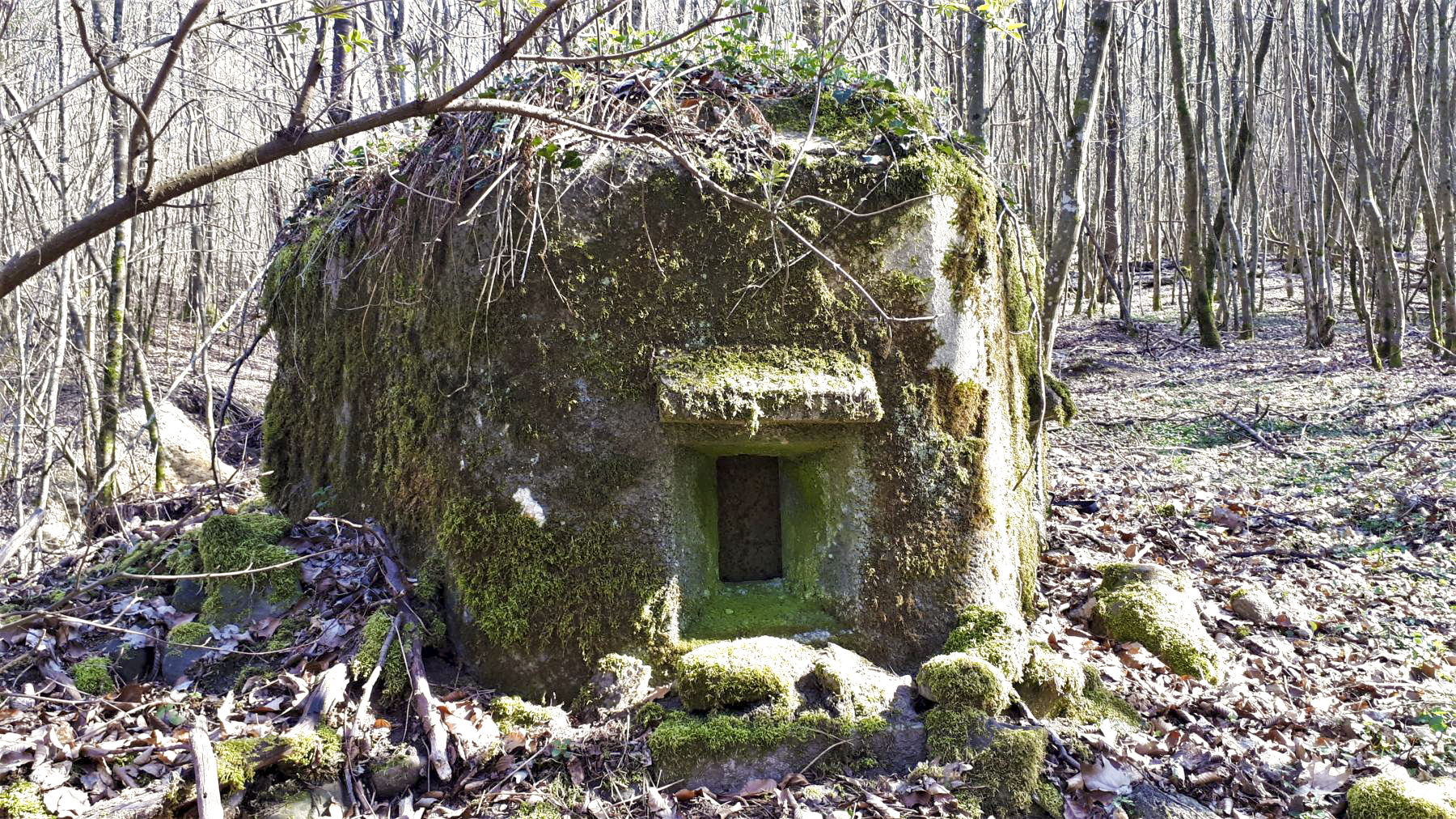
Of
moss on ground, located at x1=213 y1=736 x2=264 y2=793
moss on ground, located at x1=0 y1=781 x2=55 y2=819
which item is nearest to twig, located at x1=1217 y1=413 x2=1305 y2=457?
moss on ground, located at x1=213 y1=736 x2=264 y2=793

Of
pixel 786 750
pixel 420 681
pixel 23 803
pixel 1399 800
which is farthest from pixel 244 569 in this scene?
pixel 1399 800

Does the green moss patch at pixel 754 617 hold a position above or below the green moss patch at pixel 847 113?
below

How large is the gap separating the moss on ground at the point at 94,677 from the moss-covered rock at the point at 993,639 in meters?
3.67

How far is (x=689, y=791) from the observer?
3584 millimetres

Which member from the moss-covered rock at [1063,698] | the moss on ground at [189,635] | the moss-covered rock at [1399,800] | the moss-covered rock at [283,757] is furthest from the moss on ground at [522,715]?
the moss-covered rock at [1399,800]

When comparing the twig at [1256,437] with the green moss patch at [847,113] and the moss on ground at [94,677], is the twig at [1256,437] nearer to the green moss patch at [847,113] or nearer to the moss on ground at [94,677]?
the green moss patch at [847,113]

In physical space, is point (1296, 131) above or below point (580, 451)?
above

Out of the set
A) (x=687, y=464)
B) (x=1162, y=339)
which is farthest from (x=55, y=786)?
(x=1162, y=339)

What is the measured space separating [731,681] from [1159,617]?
2.53 meters

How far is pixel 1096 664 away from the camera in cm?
468

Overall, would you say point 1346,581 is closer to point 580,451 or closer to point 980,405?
point 980,405

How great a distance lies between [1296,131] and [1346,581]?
479 inches

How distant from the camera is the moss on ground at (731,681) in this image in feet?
12.5

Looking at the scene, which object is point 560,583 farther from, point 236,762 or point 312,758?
point 236,762
